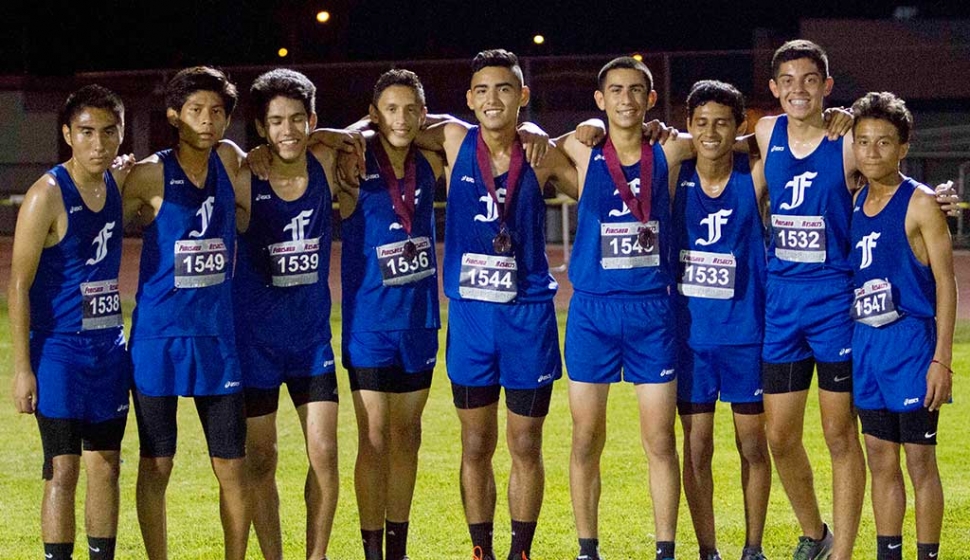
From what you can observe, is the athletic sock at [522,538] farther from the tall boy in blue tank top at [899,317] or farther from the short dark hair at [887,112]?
the short dark hair at [887,112]

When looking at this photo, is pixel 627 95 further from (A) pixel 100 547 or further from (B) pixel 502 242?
(A) pixel 100 547

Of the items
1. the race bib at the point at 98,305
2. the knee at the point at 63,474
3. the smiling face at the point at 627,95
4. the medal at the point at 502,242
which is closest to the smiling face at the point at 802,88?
the smiling face at the point at 627,95

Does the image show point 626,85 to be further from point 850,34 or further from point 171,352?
point 850,34

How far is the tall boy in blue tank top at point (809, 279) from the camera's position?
17.9 feet

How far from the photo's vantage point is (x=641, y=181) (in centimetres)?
550

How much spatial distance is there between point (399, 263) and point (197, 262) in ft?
2.86

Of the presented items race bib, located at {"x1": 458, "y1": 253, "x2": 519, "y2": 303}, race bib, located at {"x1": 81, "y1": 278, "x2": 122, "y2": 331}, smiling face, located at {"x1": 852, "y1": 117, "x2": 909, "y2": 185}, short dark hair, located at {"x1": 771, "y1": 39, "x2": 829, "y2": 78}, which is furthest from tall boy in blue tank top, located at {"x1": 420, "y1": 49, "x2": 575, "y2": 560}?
race bib, located at {"x1": 81, "y1": 278, "x2": 122, "y2": 331}

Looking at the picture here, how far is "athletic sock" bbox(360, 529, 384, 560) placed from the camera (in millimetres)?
5613

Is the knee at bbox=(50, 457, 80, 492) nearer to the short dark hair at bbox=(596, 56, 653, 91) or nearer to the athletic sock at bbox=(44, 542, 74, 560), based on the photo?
the athletic sock at bbox=(44, 542, 74, 560)

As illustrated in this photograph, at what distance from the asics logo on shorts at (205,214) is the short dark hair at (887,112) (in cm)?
256

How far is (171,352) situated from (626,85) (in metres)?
2.12

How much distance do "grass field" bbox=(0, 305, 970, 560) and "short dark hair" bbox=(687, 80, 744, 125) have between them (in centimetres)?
204

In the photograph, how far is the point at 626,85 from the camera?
18.0ft

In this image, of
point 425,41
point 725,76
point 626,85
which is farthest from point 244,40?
point 626,85
